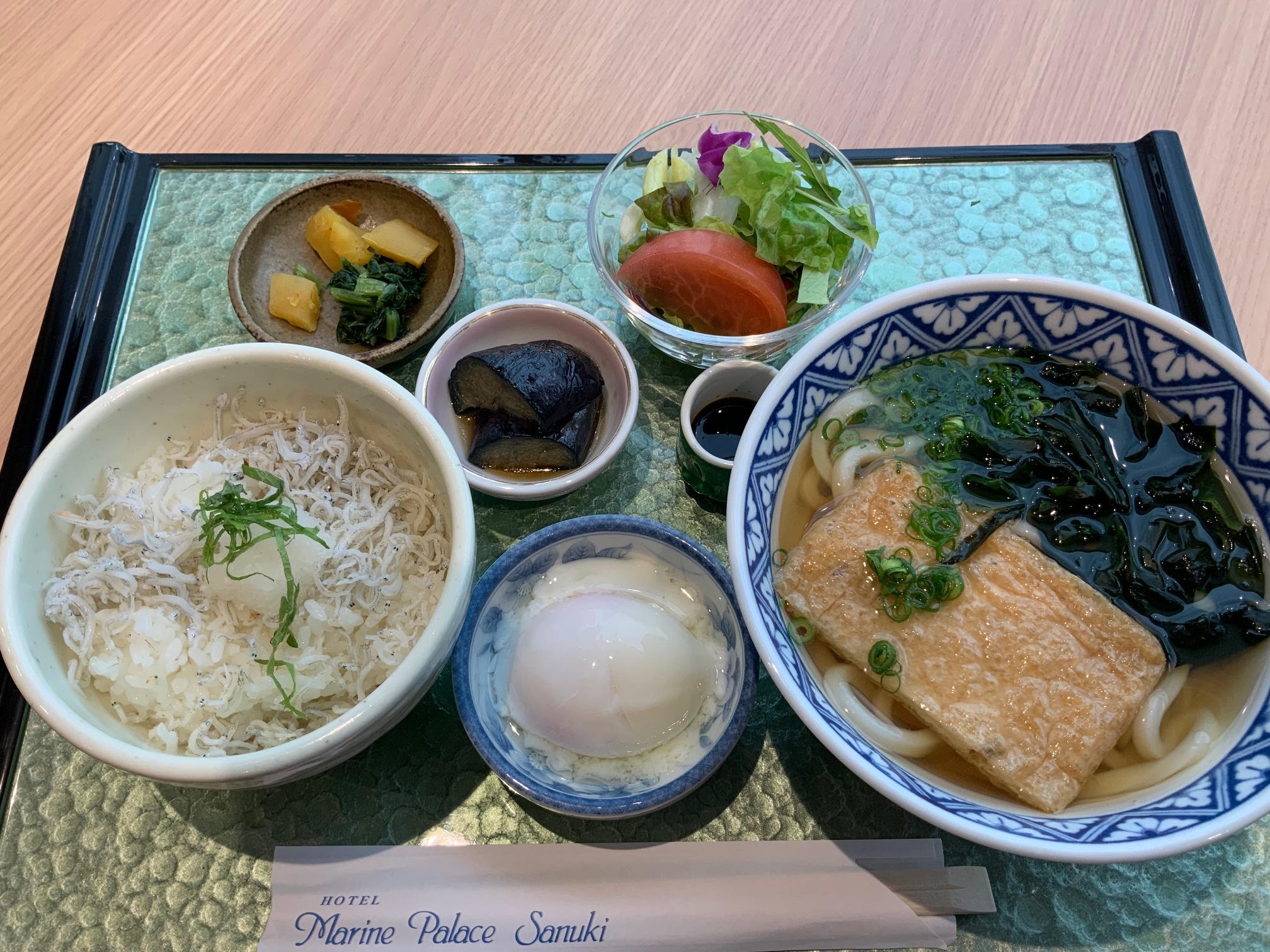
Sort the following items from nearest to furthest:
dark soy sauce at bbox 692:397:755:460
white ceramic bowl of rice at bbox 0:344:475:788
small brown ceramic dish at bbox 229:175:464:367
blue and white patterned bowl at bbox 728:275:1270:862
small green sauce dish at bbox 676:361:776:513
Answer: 1. blue and white patterned bowl at bbox 728:275:1270:862
2. white ceramic bowl of rice at bbox 0:344:475:788
3. small green sauce dish at bbox 676:361:776:513
4. dark soy sauce at bbox 692:397:755:460
5. small brown ceramic dish at bbox 229:175:464:367

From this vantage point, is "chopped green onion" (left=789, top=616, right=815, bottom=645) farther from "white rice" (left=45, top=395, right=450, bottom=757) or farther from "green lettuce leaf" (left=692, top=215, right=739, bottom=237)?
"green lettuce leaf" (left=692, top=215, right=739, bottom=237)

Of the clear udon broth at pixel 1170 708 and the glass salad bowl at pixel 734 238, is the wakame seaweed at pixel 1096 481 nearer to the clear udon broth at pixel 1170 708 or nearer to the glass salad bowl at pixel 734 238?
the clear udon broth at pixel 1170 708

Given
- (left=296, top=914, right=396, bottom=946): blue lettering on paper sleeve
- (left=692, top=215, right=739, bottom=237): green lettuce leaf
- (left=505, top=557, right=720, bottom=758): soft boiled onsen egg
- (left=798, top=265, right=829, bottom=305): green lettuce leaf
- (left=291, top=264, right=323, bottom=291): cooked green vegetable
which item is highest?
(left=692, top=215, right=739, bottom=237): green lettuce leaf

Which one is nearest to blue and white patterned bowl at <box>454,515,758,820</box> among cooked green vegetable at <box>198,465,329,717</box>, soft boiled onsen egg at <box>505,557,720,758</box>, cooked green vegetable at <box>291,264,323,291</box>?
soft boiled onsen egg at <box>505,557,720,758</box>

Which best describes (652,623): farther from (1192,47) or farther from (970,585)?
(1192,47)

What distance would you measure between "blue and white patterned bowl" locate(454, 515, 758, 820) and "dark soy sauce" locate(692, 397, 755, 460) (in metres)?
0.26

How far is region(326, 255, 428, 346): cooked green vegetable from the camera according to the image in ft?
6.01

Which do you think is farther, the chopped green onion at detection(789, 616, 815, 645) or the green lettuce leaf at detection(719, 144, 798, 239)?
the green lettuce leaf at detection(719, 144, 798, 239)

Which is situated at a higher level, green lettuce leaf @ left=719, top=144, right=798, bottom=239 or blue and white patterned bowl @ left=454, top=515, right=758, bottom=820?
green lettuce leaf @ left=719, top=144, right=798, bottom=239

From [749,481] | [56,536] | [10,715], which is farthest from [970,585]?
[10,715]

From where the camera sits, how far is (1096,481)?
1.41 meters

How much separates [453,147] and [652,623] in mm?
1600

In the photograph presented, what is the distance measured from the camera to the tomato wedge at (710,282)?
1.70 metres

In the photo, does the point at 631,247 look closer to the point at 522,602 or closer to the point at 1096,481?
the point at 522,602
